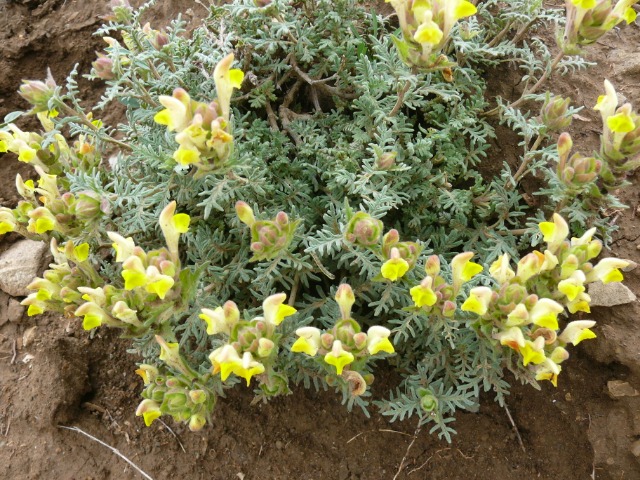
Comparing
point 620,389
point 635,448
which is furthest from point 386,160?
point 635,448

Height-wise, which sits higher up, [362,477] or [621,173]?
[621,173]

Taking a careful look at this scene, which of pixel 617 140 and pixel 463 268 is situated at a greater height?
pixel 617 140

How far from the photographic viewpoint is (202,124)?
1772mm

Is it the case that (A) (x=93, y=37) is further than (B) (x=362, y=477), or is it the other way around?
(A) (x=93, y=37)

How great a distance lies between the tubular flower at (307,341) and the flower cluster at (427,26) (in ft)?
3.18

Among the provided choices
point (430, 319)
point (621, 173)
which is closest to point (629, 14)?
point (621, 173)

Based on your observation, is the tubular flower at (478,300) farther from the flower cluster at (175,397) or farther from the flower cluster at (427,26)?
the flower cluster at (175,397)

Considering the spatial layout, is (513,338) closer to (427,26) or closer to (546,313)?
(546,313)

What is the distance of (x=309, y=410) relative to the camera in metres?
2.62

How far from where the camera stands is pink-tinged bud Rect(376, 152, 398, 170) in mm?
2193

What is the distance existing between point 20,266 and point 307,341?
1932mm

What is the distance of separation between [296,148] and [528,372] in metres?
1.34

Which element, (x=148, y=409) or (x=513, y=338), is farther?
(x=148, y=409)

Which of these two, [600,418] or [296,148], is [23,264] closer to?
[296,148]
